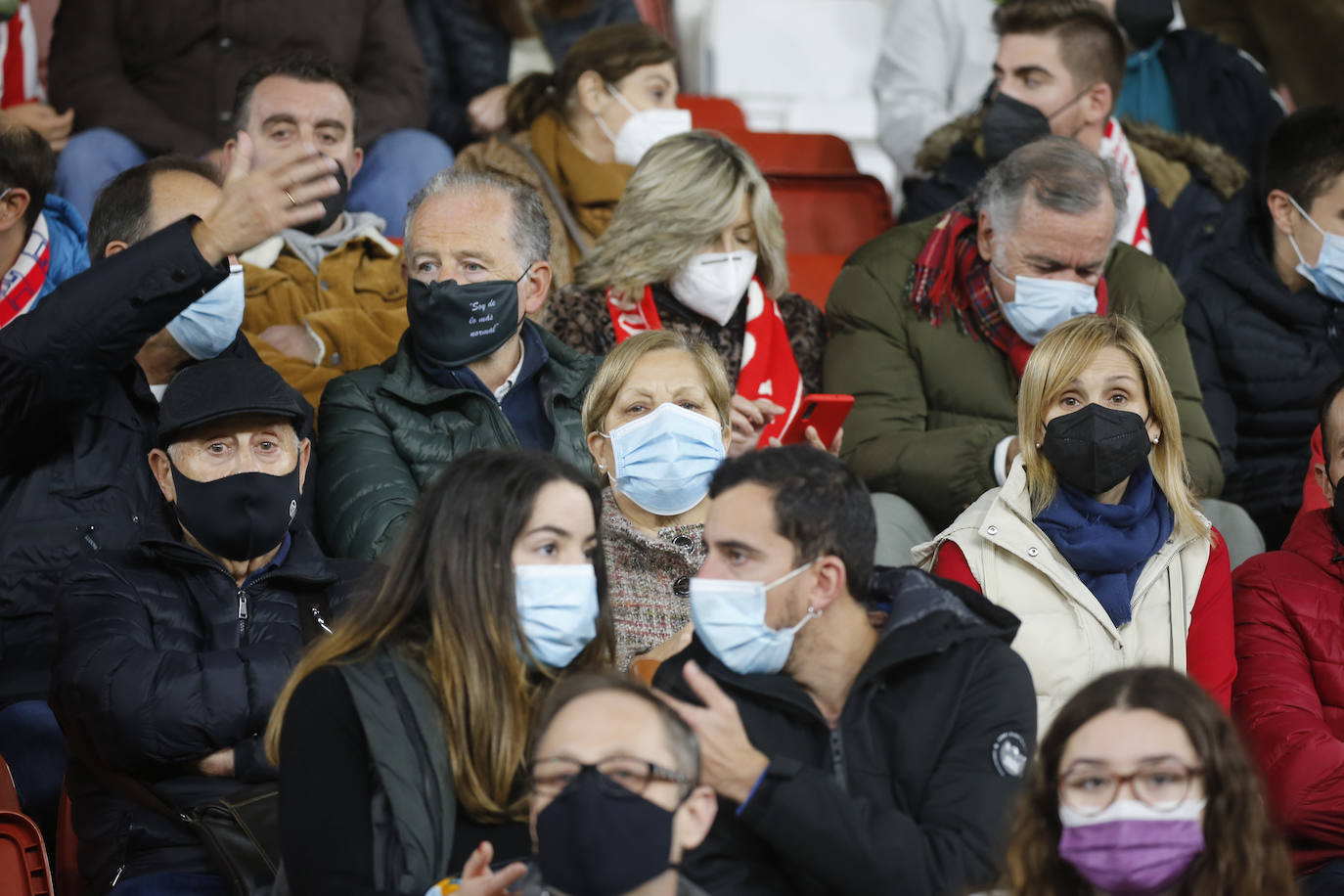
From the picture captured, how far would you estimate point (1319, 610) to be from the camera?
173 inches

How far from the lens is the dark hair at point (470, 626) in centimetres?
326

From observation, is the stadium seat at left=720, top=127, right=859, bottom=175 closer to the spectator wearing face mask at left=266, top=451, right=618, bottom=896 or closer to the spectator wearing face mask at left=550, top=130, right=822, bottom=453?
the spectator wearing face mask at left=550, top=130, right=822, bottom=453

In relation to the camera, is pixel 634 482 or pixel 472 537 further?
pixel 634 482

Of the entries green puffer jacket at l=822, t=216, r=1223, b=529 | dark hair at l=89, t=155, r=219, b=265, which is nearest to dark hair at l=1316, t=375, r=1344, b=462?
green puffer jacket at l=822, t=216, r=1223, b=529

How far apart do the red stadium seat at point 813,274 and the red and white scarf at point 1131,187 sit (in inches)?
44.6

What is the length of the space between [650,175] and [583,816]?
3204mm

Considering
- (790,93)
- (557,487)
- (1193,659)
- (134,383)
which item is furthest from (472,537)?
(790,93)

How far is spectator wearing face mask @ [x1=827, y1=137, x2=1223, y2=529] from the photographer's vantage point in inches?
215

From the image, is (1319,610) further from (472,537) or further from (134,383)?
(134,383)

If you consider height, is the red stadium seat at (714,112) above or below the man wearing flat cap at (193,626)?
below

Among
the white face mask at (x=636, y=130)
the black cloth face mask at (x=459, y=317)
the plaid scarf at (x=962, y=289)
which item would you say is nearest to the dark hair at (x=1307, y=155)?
the plaid scarf at (x=962, y=289)

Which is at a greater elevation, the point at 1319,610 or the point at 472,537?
the point at 472,537

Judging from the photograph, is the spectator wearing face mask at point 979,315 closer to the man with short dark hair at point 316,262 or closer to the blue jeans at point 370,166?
the man with short dark hair at point 316,262

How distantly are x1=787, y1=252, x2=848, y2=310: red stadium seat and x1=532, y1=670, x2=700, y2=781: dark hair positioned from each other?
400 centimetres
